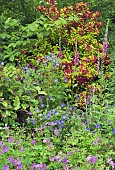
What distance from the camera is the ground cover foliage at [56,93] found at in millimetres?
3400

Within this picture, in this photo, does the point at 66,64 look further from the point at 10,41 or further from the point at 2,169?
the point at 2,169

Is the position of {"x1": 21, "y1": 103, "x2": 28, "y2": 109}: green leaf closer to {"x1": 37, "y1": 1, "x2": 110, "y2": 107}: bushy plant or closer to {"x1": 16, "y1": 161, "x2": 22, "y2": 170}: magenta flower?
{"x1": 37, "y1": 1, "x2": 110, "y2": 107}: bushy plant

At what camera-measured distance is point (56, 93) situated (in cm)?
493

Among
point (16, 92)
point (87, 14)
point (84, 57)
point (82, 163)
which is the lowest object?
point (82, 163)

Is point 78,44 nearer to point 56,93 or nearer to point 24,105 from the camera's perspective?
point 56,93

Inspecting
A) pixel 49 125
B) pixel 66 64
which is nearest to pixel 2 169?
pixel 49 125

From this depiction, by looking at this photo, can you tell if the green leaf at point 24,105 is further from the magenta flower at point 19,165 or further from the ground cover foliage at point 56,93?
the magenta flower at point 19,165

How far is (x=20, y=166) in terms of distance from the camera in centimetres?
296

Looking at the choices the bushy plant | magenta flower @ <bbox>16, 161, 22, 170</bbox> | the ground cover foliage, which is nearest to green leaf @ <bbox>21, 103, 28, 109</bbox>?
the ground cover foliage

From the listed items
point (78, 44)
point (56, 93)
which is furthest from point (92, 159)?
point (78, 44)

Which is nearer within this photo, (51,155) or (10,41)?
(51,155)

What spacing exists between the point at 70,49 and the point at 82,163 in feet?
9.18

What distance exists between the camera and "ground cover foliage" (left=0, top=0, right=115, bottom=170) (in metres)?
3.40

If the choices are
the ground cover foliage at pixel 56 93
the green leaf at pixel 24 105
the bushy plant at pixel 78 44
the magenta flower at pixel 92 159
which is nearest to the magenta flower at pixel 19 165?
the ground cover foliage at pixel 56 93
